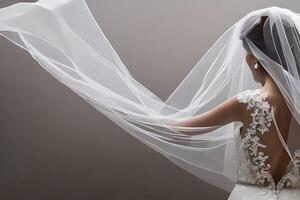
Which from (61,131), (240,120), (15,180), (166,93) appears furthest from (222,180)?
(15,180)

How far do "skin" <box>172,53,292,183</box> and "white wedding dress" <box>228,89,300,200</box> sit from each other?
0.05ft

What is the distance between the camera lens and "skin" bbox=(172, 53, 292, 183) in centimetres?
143

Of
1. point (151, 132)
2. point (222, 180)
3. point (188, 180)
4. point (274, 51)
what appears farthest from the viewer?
point (188, 180)

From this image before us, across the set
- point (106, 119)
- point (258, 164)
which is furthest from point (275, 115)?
point (106, 119)

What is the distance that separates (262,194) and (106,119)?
3.02 ft

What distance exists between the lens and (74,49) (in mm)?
1392

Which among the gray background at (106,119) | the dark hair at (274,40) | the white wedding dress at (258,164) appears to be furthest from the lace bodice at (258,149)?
the gray background at (106,119)

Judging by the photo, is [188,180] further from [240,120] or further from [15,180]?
[15,180]

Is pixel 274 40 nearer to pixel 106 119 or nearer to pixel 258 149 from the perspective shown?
pixel 258 149

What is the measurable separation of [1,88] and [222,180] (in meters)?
1.19

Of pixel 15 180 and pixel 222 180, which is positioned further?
pixel 15 180

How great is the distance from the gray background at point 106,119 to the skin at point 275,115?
628 millimetres

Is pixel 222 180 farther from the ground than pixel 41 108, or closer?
closer

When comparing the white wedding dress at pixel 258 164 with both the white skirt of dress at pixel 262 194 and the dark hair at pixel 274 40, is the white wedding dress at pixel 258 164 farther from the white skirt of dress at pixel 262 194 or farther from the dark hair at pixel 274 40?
the dark hair at pixel 274 40
